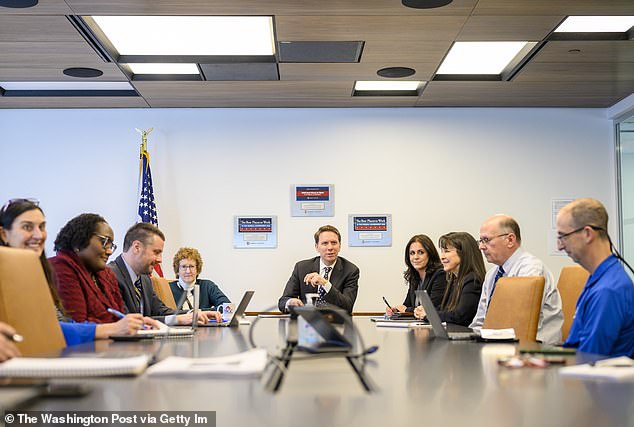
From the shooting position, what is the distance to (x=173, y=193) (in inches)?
304

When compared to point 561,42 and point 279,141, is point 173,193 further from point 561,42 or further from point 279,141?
point 561,42

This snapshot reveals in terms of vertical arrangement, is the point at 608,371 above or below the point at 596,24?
below

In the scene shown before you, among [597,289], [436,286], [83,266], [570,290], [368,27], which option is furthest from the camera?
[436,286]

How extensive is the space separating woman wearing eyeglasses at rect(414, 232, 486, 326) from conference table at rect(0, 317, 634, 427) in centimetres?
242

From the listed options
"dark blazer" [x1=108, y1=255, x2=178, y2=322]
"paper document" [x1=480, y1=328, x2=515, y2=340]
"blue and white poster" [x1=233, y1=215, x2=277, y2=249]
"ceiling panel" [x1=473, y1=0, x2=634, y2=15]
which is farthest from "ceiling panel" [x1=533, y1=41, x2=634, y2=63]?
"dark blazer" [x1=108, y1=255, x2=178, y2=322]

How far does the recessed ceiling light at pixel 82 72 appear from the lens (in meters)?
6.37

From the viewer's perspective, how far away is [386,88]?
24.0 feet

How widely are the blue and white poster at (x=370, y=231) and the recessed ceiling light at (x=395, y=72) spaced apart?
5.53 feet

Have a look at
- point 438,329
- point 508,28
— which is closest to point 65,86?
point 508,28

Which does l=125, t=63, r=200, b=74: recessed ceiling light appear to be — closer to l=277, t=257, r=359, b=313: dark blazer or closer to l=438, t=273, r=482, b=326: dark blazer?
l=277, t=257, r=359, b=313: dark blazer

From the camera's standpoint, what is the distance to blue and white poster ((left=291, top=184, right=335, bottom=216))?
7672 millimetres

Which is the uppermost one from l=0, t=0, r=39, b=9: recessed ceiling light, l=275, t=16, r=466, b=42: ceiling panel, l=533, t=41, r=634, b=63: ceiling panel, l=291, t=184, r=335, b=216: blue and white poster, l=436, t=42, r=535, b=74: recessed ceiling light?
l=436, t=42, r=535, b=74: recessed ceiling light

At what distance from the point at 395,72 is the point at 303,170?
1691 millimetres

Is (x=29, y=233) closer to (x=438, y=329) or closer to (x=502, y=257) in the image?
(x=438, y=329)
